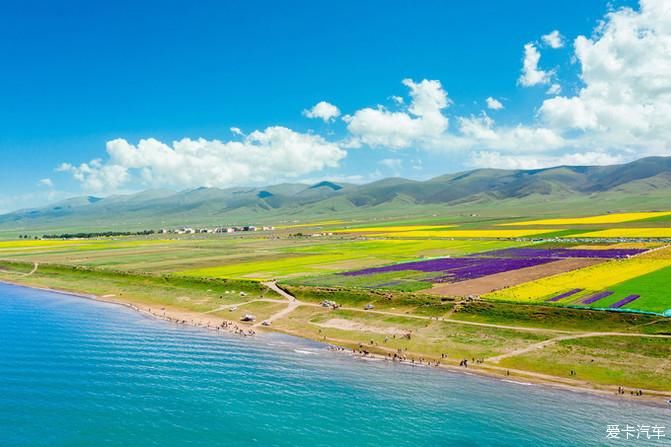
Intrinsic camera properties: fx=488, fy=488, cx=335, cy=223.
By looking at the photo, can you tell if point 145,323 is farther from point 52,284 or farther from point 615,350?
point 615,350

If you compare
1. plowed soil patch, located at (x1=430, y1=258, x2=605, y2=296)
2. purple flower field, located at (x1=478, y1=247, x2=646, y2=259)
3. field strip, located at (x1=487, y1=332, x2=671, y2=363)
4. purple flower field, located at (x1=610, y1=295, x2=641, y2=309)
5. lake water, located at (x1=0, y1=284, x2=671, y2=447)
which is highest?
purple flower field, located at (x1=478, y1=247, x2=646, y2=259)

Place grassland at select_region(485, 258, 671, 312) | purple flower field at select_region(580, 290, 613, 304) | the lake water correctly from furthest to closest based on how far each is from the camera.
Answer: purple flower field at select_region(580, 290, 613, 304), grassland at select_region(485, 258, 671, 312), the lake water

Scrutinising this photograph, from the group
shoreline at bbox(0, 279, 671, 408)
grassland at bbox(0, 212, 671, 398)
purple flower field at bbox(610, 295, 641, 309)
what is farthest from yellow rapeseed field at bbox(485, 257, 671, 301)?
shoreline at bbox(0, 279, 671, 408)

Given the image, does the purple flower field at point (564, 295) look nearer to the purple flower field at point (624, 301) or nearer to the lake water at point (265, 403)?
the purple flower field at point (624, 301)

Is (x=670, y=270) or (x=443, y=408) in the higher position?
(x=670, y=270)

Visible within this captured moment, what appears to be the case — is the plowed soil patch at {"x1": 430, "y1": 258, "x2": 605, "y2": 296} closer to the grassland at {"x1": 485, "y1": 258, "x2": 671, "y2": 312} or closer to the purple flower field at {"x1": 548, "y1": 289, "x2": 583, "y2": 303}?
the grassland at {"x1": 485, "y1": 258, "x2": 671, "y2": 312}

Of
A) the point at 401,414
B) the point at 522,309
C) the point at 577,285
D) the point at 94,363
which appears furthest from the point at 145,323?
the point at 577,285
